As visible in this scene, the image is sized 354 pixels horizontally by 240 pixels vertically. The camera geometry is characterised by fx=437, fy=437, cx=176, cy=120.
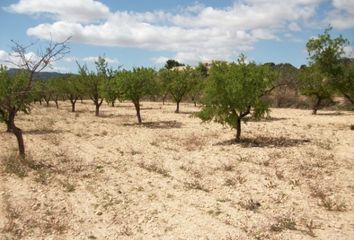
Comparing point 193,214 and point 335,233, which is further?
point 193,214

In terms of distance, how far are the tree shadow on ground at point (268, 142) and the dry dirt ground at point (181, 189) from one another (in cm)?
6

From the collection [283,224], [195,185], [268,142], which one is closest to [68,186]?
[195,185]

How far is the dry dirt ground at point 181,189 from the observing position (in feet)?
39.9

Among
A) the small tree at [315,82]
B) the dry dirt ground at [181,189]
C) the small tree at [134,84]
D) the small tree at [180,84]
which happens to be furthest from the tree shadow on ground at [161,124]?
the small tree at [315,82]

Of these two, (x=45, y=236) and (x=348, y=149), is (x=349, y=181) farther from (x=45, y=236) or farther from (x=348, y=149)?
(x=45, y=236)

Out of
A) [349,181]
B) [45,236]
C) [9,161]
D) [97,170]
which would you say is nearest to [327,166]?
[349,181]

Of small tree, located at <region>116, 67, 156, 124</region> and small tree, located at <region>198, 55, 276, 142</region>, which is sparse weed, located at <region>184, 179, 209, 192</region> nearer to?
small tree, located at <region>198, 55, 276, 142</region>

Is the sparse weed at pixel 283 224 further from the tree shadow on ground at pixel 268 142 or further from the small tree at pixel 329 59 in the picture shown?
the small tree at pixel 329 59

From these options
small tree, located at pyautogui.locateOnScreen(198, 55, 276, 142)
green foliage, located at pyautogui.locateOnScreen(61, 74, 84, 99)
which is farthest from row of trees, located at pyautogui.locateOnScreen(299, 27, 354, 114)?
green foliage, located at pyautogui.locateOnScreen(61, 74, 84, 99)

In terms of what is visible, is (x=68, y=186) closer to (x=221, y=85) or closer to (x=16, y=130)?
(x=16, y=130)

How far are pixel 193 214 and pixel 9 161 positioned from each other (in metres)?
10.2

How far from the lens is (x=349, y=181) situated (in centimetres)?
1658

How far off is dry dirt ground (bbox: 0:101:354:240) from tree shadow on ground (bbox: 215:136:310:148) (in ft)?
0.20

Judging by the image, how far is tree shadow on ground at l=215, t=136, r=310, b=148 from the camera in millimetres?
24044
